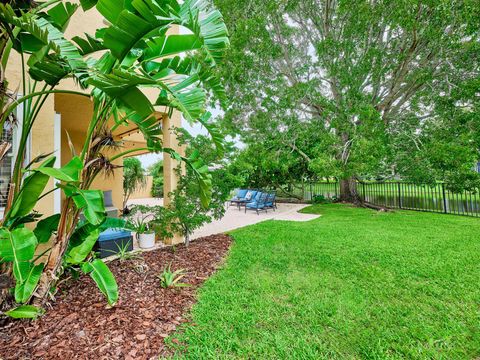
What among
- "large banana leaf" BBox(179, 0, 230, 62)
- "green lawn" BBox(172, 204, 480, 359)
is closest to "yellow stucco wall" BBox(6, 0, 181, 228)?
"large banana leaf" BBox(179, 0, 230, 62)

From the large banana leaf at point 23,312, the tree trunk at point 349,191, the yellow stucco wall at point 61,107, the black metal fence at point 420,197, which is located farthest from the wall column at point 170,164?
the black metal fence at point 420,197

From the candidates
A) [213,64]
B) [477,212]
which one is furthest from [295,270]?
[477,212]

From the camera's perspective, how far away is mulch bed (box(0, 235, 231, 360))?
2.30 metres

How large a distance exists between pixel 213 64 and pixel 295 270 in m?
3.74

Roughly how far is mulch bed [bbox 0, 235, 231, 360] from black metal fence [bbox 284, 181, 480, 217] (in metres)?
11.4

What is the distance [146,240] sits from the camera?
5.81 metres

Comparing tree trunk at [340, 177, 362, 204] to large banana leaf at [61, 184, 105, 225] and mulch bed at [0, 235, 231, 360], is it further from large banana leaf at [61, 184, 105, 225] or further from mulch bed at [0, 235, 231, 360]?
large banana leaf at [61, 184, 105, 225]

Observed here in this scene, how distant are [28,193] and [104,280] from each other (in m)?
1.20

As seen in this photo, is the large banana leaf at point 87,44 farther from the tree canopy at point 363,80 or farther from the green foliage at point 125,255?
the tree canopy at point 363,80

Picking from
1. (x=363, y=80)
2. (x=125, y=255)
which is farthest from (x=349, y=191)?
(x=125, y=255)

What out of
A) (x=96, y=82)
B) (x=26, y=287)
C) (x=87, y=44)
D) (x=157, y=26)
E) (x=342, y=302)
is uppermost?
(x=87, y=44)

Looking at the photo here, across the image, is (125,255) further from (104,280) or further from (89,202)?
(89,202)

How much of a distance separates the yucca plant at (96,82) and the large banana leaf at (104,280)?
10 mm

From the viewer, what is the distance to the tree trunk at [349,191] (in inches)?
532
